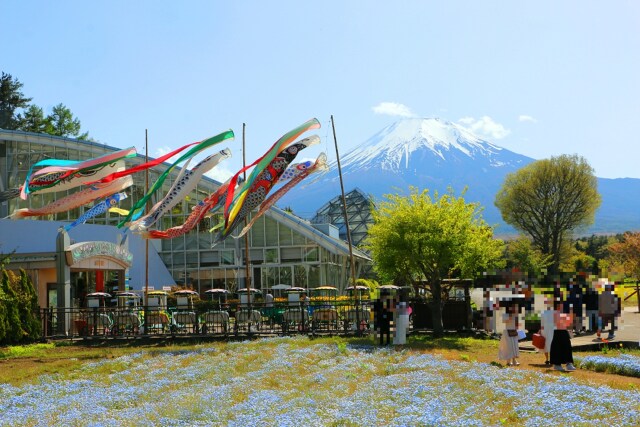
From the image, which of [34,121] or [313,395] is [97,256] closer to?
[313,395]

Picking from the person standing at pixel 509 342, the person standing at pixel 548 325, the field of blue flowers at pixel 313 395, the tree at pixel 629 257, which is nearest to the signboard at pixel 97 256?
the field of blue flowers at pixel 313 395

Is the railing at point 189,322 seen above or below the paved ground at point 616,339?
above

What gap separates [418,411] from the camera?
33.1 ft

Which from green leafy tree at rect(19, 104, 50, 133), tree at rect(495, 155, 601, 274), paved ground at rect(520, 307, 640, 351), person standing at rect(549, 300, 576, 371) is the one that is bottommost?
paved ground at rect(520, 307, 640, 351)

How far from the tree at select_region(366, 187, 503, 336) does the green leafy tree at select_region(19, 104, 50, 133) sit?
57037mm

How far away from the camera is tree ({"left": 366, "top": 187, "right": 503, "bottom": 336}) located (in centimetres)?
2330

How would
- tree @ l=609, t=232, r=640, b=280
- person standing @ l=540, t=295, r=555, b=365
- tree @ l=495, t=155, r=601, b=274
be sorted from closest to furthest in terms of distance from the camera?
person standing @ l=540, t=295, r=555, b=365 < tree @ l=609, t=232, r=640, b=280 < tree @ l=495, t=155, r=601, b=274

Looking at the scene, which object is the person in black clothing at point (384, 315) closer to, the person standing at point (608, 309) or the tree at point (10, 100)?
the person standing at point (608, 309)

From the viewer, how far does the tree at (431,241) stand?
76.4ft

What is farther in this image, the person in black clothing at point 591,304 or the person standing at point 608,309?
the person in black clothing at point 591,304

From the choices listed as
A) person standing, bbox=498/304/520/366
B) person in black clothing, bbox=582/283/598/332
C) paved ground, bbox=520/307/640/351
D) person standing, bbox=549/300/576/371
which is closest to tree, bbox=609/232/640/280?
paved ground, bbox=520/307/640/351

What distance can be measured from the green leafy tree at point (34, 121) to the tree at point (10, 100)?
68cm

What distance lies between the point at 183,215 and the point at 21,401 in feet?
106

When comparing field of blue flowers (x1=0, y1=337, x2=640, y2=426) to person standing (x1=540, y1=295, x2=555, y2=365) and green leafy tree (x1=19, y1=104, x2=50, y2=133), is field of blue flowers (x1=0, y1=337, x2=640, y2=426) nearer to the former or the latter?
person standing (x1=540, y1=295, x2=555, y2=365)
